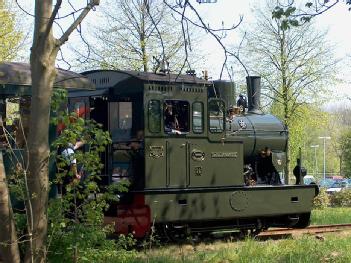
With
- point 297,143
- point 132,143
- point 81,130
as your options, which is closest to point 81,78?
point 132,143

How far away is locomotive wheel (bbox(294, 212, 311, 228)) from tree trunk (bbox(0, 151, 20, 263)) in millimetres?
8320

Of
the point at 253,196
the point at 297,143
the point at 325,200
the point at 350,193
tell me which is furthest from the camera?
the point at 297,143

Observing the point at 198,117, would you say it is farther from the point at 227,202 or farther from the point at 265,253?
the point at 265,253

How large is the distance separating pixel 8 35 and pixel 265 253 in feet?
42.8

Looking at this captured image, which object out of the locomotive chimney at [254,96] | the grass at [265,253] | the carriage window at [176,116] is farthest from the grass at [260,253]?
the locomotive chimney at [254,96]

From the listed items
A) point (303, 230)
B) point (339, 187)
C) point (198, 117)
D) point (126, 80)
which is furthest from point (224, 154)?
point (339, 187)

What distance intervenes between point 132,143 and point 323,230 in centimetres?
530

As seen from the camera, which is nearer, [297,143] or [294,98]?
[294,98]

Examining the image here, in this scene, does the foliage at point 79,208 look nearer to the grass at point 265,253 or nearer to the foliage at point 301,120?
the grass at point 265,253

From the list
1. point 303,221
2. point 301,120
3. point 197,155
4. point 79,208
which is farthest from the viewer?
point 301,120

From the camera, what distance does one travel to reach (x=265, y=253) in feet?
28.1

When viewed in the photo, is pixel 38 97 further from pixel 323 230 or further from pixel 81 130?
pixel 323 230

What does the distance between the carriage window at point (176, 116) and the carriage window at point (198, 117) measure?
16cm

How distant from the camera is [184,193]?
10.3 metres
